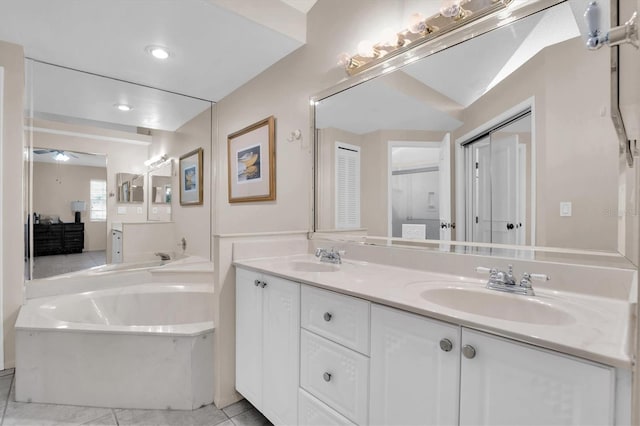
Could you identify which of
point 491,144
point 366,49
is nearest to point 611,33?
point 491,144

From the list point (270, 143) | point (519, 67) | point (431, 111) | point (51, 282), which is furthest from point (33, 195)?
point (519, 67)

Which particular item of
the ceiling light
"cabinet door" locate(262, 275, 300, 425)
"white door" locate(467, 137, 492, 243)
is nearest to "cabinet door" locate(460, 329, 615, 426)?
"white door" locate(467, 137, 492, 243)

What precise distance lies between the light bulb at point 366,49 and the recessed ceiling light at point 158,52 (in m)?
1.40

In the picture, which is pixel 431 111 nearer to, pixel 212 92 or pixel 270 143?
pixel 270 143

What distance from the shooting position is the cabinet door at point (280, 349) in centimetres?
144

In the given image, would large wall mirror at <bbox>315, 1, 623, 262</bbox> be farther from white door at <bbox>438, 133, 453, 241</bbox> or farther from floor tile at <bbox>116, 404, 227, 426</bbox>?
floor tile at <bbox>116, 404, 227, 426</bbox>

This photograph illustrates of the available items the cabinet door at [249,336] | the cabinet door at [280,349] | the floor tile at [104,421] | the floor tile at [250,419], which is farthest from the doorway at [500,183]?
the floor tile at [104,421]

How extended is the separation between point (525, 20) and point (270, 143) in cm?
179

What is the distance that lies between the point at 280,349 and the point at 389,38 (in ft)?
5.63

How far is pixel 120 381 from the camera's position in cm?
181

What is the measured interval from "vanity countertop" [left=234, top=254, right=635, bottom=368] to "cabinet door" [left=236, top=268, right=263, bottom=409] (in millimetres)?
119

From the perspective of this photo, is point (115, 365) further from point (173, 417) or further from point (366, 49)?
point (366, 49)

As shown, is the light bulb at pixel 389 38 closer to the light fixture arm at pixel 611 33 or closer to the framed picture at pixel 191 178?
the light fixture arm at pixel 611 33

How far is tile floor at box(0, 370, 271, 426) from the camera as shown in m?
1.69
